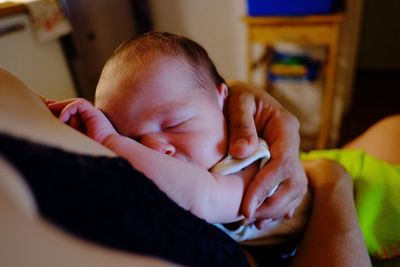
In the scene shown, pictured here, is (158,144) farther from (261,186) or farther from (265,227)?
(265,227)

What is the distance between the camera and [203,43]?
8.78 ft

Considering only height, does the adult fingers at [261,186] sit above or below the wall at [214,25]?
above

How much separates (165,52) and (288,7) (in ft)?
5.19

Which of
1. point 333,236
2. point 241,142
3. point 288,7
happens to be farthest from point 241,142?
point 288,7

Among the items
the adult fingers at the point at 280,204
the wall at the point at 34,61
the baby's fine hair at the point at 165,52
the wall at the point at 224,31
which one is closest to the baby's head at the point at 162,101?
the baby's fine hair at the point at 165,52

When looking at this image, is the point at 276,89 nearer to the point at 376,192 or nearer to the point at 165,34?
the point at 376,192

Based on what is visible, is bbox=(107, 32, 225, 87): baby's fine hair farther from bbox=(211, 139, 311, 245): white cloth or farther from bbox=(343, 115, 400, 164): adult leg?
bbox=(343, 115, 400, 164): adult leg

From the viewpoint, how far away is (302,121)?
103 inches

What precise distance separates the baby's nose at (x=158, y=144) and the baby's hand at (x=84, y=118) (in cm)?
6

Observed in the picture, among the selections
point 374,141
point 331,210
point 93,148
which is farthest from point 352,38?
point 93,148

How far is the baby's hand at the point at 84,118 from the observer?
477mm

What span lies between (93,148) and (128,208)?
7 centimetres

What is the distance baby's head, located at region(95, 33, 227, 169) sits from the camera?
0.55 m

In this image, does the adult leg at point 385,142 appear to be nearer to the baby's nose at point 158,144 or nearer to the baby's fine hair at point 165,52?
the baby's fine hair at point 165,52
